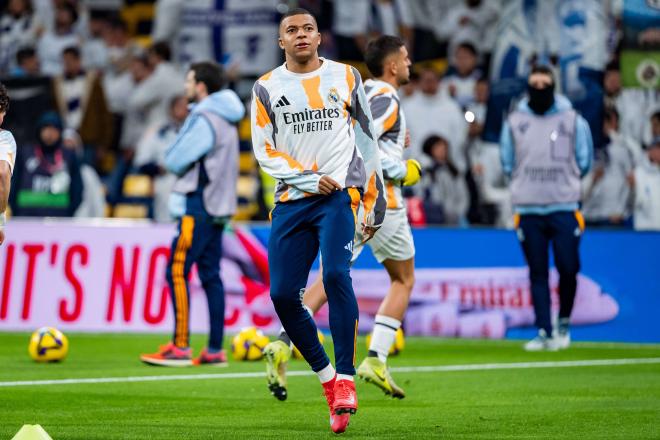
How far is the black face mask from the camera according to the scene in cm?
1459

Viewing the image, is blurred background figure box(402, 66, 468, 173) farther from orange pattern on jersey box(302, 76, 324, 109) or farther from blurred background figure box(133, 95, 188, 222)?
orange pattern on jersey box(302, 76, 324, 109)

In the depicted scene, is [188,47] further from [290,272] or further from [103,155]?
[290,272]

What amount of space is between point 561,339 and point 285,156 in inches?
266

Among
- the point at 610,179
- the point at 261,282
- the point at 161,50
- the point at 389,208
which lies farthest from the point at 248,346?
the point at 161,50

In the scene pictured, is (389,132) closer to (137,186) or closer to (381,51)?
(381,51)

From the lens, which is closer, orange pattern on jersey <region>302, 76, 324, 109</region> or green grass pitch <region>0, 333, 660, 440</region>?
green grass pitch <region>0, 333, 660, 440</region>

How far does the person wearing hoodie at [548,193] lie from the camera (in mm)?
14492

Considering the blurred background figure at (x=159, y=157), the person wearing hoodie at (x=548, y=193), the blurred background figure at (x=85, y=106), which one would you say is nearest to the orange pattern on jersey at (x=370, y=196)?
the person wearing hoodie at (x=548, y=193)

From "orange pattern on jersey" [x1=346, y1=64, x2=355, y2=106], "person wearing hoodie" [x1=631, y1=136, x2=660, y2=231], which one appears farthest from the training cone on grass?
"person wearing hoodie" [x1=631, y1=136, x2=660, y2=231]

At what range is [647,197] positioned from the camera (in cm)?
1741

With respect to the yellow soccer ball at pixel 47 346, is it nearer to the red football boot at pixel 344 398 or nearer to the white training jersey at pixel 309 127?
the white training jersey at pixel 309 127

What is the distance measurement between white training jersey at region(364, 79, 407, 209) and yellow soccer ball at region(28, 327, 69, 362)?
3.68 m

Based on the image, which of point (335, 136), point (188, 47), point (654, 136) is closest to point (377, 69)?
point (335, 136)

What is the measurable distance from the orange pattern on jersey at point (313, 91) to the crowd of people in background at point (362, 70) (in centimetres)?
856
